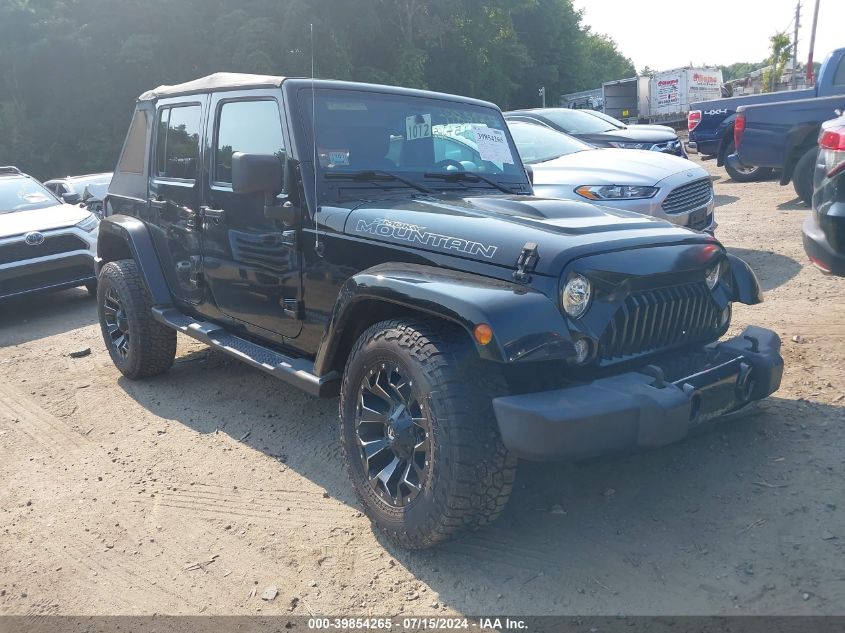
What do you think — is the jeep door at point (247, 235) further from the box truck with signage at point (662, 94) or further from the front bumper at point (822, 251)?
the box truck with signage at point (662, 94)

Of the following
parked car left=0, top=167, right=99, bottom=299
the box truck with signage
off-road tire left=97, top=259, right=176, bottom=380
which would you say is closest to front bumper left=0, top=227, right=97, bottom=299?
parked car left=0, top=167, right=99, bottom=299

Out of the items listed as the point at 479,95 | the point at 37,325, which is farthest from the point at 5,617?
the point at 479,95

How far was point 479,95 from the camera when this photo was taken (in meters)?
41.0

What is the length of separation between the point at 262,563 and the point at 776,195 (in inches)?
431

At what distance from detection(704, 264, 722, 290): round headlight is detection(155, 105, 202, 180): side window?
9.83 feet

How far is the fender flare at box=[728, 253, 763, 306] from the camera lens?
138 inches

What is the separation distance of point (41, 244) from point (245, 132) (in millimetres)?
4835

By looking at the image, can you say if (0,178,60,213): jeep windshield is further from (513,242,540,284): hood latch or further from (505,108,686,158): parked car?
(513,242,540,284): hood latch

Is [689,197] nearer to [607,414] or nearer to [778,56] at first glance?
[607,414]

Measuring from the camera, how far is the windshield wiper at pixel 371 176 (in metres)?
3.77

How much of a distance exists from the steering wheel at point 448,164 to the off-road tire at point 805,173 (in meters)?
6.82

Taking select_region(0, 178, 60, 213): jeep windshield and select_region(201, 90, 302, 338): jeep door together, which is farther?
select_region(0, 178, 60, 213): jeep windshield

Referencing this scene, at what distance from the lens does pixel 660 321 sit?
10.3ft

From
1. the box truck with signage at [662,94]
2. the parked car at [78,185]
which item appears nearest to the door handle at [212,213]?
the parked car at [78,185]
